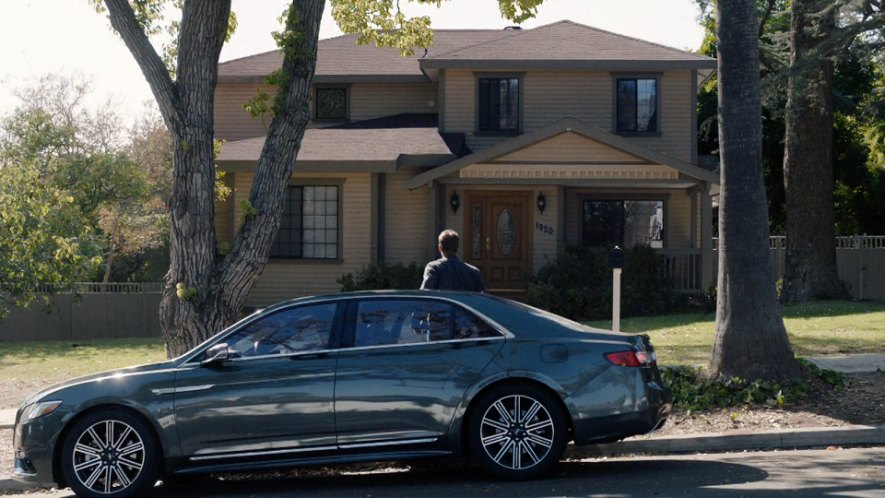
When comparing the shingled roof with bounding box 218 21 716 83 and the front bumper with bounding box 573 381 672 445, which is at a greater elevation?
the shingled roof with bounding box 218 21 716 83

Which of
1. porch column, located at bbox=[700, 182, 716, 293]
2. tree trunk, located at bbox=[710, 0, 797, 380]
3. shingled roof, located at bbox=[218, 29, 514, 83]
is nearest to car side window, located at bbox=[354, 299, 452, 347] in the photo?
tree trunk, located at bbox=[710, 0, 797, 380]

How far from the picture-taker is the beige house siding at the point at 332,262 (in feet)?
75.9

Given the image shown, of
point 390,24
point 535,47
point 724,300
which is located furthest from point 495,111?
point 724,300

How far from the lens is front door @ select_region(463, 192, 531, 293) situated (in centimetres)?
2352

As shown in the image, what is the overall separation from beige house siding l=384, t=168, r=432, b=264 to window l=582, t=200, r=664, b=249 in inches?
145

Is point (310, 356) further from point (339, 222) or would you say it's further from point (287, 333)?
point (339, 222)

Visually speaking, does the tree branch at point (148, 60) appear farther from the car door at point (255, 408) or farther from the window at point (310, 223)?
the window at point (310, 223)

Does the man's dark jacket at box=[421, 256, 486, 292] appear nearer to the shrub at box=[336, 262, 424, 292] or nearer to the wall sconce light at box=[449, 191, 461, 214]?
the shrub at box=[336, 262, 424, 292]

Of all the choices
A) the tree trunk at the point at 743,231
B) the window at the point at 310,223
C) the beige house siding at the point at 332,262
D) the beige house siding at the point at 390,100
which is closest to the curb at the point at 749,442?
the tree trunk at the point at 743,231

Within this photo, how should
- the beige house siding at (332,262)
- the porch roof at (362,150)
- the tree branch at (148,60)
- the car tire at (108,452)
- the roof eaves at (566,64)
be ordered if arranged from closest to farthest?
the car tire at (108,452) < the tree branch at (148,60) < the porch roof at (362,150) < the beige house siding at (332,262) < the roof eaves at (566,64)

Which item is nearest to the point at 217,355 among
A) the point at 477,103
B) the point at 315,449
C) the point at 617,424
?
the point at 315,449

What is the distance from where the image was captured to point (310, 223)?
23.6 m

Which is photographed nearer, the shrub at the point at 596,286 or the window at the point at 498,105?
the shrub at the point at 596,286

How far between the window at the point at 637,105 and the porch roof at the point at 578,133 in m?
2.70
